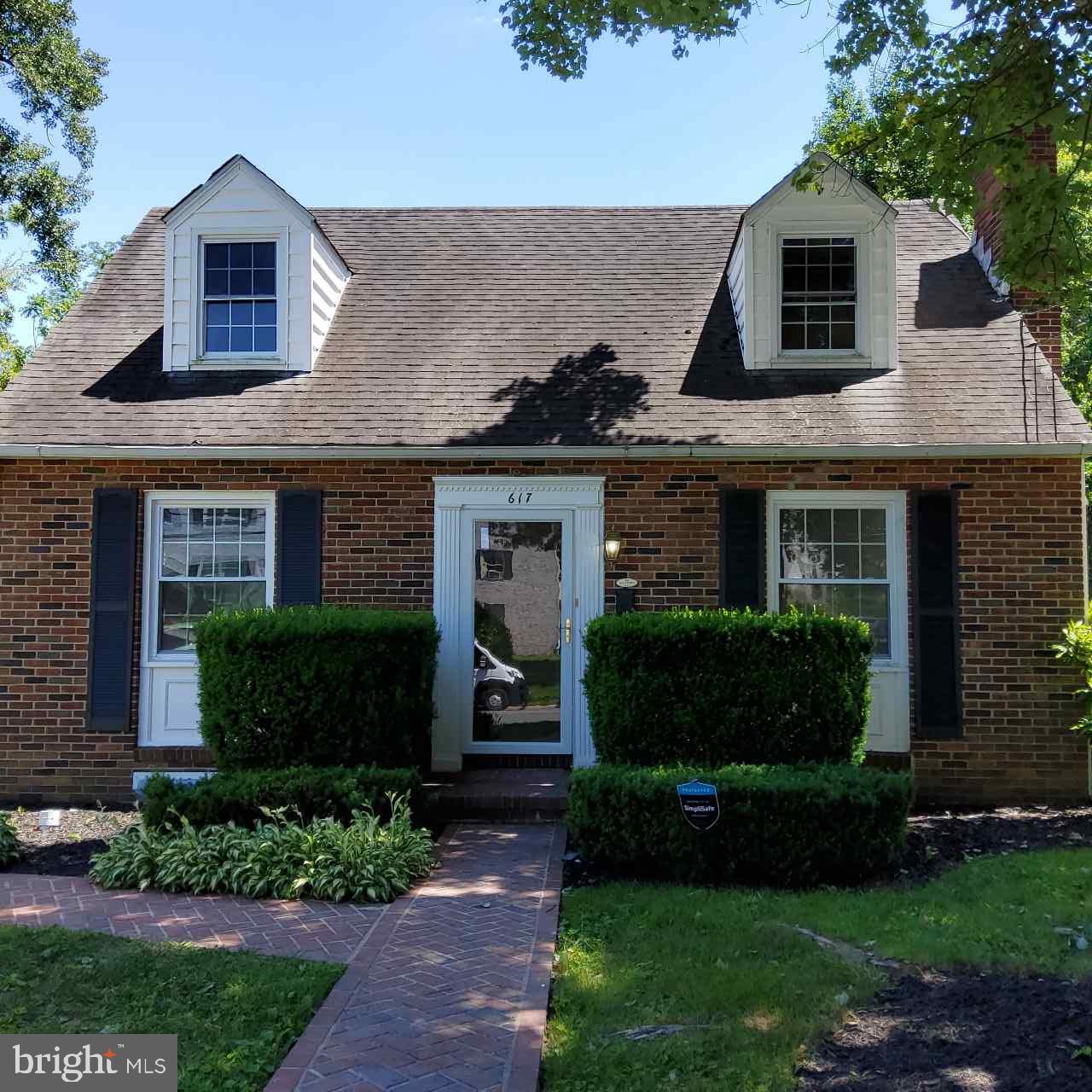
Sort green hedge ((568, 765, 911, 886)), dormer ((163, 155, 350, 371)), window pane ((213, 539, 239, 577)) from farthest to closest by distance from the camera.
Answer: dormer ((163, 155, 350, 371))
window pane ((213, 539, 239, 577))
green hedge ((568, 765, 911, 886))

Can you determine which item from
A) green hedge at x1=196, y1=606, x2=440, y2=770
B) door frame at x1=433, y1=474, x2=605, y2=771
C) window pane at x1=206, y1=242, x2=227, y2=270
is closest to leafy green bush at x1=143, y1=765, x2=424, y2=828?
green hedge at x1=196, y1=606, x2=440, y2=770

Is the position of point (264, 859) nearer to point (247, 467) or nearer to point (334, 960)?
point (334, 960)

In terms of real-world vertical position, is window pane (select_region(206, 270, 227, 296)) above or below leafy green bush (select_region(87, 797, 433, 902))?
above

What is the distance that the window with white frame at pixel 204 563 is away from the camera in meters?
9.18

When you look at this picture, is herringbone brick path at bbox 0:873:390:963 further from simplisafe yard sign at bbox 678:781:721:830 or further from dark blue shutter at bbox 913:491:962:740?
dark blue shutter at bbox 913:491:962:740

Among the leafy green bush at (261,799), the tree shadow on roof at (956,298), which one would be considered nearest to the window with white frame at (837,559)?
the tree shadow on roof at (956,298)

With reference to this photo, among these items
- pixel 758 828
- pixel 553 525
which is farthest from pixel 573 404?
pixel 758 828

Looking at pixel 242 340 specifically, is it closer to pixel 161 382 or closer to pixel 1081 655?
pixel 161 382

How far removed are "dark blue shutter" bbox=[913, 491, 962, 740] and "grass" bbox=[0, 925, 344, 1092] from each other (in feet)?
19.5

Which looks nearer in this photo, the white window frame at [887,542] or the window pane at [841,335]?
the white window frame at [887,542]

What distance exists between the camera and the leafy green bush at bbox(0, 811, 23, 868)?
23.1 feet

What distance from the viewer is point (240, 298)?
10141 mm

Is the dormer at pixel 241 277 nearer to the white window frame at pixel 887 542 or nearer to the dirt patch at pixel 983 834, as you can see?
the white window frame at pixel 887 542

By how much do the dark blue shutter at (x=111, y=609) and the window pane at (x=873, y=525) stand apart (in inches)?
266
